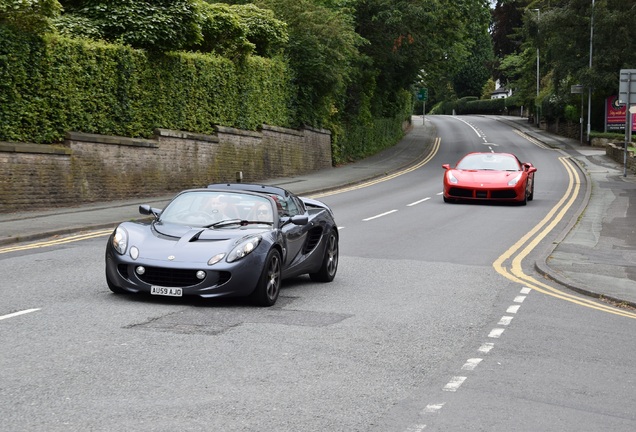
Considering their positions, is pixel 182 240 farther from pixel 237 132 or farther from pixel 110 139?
pixel 237 132

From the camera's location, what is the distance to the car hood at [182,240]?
1042 cm

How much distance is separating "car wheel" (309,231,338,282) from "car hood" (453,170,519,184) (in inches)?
591

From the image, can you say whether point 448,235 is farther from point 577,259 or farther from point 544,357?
point 544,357

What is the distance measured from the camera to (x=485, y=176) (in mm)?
27906

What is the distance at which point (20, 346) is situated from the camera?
8023 millimetres

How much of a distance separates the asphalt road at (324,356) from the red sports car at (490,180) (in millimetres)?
12556

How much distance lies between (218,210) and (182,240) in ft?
3.75

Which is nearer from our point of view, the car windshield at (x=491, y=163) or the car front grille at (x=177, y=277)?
the car front grille at (x=177, y=277)

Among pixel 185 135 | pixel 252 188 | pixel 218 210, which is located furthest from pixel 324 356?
pixel 185 135

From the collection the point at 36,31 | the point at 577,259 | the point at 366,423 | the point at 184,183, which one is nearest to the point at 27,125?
the point at 36,31

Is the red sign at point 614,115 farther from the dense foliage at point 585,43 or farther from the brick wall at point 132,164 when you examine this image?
the brick wall at point 132,164

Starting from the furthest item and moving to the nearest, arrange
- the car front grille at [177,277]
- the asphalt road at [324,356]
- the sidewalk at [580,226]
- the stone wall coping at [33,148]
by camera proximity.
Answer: the stone wall coping at [33,148] < the sidewalk at [580,226] < the car front grille at [177,277] < the asphalt road at [324,356]

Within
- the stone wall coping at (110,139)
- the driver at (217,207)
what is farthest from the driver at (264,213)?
the stone wall coping at (110,139)

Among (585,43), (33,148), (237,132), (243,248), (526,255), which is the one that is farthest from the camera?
(585,43)
